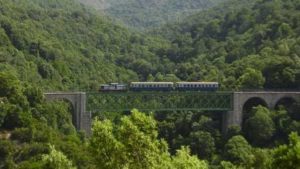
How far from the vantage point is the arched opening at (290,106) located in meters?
62.7

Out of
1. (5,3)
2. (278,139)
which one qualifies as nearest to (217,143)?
Answer: (278,139)

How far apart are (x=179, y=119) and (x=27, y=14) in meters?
49.8

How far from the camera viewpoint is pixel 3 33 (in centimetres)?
8431

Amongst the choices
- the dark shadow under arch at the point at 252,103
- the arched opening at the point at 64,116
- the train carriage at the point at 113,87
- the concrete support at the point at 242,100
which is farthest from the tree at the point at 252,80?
the arched opening at the point at 64,116

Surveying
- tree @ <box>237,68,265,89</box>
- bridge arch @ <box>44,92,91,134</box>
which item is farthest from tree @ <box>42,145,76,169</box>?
tree @ <box>237,68,265,89</box>

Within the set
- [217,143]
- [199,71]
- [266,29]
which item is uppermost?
[266,29]

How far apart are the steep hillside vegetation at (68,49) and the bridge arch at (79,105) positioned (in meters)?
11.3

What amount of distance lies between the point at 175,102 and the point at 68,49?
144ft

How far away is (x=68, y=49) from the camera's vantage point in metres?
107

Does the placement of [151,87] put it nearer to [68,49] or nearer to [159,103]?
[159,103]

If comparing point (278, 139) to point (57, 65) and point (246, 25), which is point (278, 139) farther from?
point (246, 25)

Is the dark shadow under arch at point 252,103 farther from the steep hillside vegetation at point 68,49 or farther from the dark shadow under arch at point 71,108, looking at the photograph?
the steep hillside vegetation at point 68,49

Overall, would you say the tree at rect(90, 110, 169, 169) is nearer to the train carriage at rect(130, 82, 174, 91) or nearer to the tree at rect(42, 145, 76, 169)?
the tree at rect(42, 145, 76, 169)

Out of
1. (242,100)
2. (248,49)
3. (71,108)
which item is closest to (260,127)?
(242,100)
